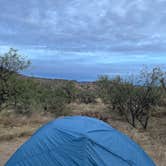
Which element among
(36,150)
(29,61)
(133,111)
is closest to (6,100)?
(29,61)

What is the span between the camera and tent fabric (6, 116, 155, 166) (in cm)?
A: 803

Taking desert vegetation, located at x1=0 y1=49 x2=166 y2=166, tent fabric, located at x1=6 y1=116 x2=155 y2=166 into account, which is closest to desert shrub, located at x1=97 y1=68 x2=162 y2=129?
desert vegetation, located at x1=0 y1=49 x2=166 y2=166

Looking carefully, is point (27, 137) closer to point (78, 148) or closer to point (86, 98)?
point (78, 148)

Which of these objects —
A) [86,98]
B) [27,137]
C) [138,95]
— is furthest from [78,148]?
[86,98]

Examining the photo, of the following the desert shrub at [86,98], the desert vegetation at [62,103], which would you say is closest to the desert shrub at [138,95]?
the desert vegetation at [62,103]

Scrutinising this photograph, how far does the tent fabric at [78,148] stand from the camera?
26.3ft

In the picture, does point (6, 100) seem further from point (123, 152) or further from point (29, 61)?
point (123, 152)

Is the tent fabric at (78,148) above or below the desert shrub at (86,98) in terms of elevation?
above

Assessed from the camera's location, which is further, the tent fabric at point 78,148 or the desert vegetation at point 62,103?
the desert vegetation at point 62,103

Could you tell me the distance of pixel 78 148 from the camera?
809 centimetres

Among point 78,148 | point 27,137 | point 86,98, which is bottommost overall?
point 86,98

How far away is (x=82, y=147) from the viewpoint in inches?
→ 318

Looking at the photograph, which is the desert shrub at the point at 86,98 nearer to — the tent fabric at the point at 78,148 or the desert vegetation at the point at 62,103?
the desert vegetation at the point at 62,103

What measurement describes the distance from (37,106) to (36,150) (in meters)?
17.9
